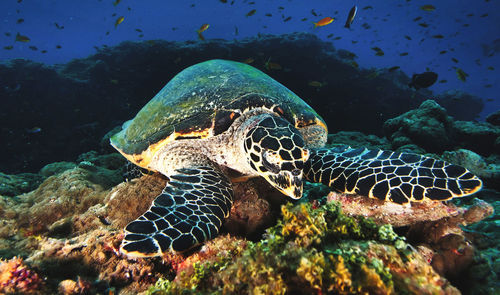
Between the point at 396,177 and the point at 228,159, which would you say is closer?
the point at 396,177

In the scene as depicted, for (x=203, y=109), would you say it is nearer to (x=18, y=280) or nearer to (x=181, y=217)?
(x=181, y=217)

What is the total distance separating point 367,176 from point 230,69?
3.02 metres

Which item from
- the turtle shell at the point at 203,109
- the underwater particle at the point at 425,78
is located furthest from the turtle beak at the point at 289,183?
the underwater particle at the point at 425,78


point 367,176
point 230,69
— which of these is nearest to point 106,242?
point 367,176

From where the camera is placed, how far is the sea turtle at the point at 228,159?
5.74ft

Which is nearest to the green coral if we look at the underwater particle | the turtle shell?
the turtle shell

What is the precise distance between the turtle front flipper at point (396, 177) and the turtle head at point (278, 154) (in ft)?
1.33

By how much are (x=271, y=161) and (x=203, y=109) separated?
142 cm

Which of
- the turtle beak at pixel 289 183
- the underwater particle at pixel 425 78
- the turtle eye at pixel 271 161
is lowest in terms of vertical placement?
the underwater particle at pixel 425 78

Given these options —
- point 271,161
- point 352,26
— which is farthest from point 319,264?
point 352,26

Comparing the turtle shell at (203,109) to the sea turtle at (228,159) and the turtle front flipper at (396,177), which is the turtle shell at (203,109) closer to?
the sea turtle at (228,159)

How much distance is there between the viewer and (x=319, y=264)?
0.96 m

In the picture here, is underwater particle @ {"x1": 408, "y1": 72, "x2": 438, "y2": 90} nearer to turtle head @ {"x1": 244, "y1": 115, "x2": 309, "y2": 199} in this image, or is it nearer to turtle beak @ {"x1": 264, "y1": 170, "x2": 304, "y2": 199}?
turtle head @ {"x1": 244, "y1": 115, "x2": 309, "y2": 199}

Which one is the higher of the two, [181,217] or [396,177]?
[181,217]
